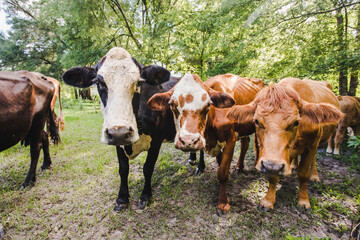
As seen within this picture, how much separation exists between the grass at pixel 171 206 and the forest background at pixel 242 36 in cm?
295

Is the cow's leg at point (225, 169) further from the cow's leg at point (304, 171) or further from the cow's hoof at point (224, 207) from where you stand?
the cow's leg at point (304, 171)

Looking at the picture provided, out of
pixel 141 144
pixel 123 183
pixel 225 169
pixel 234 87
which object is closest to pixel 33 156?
pixel 123 183

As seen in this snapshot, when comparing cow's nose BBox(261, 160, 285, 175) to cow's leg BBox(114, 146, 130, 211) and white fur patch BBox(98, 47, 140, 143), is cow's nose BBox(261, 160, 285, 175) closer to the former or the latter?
white fur patch BBox(98, 47, 140, 143)

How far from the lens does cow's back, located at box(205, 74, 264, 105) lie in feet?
10.4

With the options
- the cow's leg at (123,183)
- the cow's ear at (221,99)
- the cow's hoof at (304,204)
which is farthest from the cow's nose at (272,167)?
the cow's leg at (123,183)

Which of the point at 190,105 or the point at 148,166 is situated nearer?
the point at 190,105

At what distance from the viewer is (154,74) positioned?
8.56ft

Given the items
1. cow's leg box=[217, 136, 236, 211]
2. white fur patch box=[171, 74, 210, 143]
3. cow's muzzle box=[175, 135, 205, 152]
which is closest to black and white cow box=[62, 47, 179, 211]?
white fur patch box=[171, 74, 210, 143]

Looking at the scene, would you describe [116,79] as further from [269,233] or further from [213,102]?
[269,233]

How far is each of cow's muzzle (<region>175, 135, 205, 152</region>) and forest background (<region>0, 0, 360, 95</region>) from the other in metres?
3.84

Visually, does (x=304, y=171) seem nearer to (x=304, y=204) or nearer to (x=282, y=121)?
(x=304, y=204)

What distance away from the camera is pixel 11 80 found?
2965mm

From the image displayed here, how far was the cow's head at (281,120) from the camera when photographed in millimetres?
1869

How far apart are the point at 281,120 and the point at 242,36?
589cm
